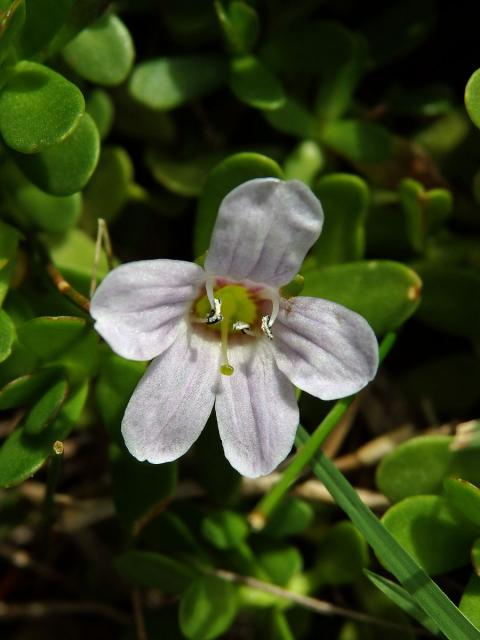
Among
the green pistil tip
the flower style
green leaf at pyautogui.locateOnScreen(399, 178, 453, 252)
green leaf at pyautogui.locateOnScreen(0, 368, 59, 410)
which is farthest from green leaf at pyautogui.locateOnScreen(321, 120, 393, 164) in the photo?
green leaf at pyautogui.locateOnScreen(0, 368, 59, 410)

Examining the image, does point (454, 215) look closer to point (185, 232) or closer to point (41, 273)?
point (185, 232)

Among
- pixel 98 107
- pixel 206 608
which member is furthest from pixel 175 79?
pixel 206 608

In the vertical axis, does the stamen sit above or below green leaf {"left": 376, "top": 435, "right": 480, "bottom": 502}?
above

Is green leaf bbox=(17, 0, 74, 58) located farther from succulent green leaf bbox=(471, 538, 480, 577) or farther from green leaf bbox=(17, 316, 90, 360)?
succulent green leaf bbox=(471, 538, 480, 577)

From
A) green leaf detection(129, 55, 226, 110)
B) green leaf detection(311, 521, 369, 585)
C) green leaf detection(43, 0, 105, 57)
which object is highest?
green leaf detection(43, 0, 105, 57)

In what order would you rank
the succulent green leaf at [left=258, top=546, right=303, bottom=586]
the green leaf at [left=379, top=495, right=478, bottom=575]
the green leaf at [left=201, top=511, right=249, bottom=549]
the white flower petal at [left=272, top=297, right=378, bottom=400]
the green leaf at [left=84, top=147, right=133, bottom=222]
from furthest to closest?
the green leaf at [left=84, top=147, right=133, bottom=222]
the succulent green leaf at [left=258, top=546, right=303, bottom=586]
the green leaf at [left=201, top=511, right=249, bottom=549]
the green leaf at [left=379, top=495, right=478, bottom=575]
the white flower petal at [left=272, top=297, right=378, bottom=400]

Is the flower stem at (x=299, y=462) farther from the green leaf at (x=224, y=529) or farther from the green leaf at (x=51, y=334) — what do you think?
the green leaf at (x=51, y=334)
